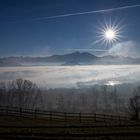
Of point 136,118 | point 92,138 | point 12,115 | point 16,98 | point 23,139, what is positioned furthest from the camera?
point 16,98

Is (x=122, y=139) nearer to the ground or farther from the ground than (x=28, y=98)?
nearer to the ground

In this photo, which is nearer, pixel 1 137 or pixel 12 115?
pixel 1 137

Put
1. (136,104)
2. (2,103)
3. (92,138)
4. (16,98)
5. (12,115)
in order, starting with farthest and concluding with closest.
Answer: (16,98) < (2,103) < (136,104) < (12,115) < (92,138)

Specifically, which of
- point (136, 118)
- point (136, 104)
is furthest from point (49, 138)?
point (136, 104)

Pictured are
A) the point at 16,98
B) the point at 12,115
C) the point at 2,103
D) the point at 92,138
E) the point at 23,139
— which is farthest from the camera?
the point at 16,98

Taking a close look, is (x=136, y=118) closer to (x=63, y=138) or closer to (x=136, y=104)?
(x=136, y=104)

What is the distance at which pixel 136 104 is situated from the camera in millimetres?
54906

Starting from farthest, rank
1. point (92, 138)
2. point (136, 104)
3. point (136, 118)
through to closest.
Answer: point (136, 104) → point (136, 118) → point (92, 138)

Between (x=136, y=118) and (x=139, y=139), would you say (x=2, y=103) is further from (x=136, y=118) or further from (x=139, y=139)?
(x=139, y=139)

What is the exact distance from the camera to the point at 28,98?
158m

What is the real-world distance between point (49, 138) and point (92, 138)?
11.0ft

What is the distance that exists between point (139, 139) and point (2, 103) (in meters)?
145

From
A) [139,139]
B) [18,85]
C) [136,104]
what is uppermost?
[18,85]

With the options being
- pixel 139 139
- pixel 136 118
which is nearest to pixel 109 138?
pixel 139 139
